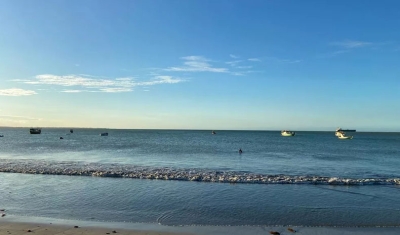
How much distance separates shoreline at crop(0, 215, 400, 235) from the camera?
10.3m

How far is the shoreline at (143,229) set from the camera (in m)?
10.3

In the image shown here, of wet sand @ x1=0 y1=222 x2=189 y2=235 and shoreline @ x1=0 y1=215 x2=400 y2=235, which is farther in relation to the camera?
shoreline @ x1=0 y1=215 x2=400 y2=235

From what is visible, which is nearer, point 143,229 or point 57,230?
point 57,230

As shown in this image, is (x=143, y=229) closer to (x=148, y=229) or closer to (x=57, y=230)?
(x=148, y=229)

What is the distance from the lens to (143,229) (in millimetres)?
10680

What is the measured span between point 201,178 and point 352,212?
36.5 feet

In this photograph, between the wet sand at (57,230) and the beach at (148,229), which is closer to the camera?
the wet sand at (57,230)

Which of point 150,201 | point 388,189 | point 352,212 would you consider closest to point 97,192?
point 150,201

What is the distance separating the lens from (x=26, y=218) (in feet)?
39.3

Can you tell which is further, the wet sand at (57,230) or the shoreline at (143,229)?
the shoreline at (143,229)

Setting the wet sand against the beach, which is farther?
the beach

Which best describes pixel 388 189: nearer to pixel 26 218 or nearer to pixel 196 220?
pixel 196 220

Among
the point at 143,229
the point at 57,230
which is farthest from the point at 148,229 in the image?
the point at 57,230

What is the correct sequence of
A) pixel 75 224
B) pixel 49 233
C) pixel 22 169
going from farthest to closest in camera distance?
pixel 22 169, pixel 75 224, pixel 49 233
